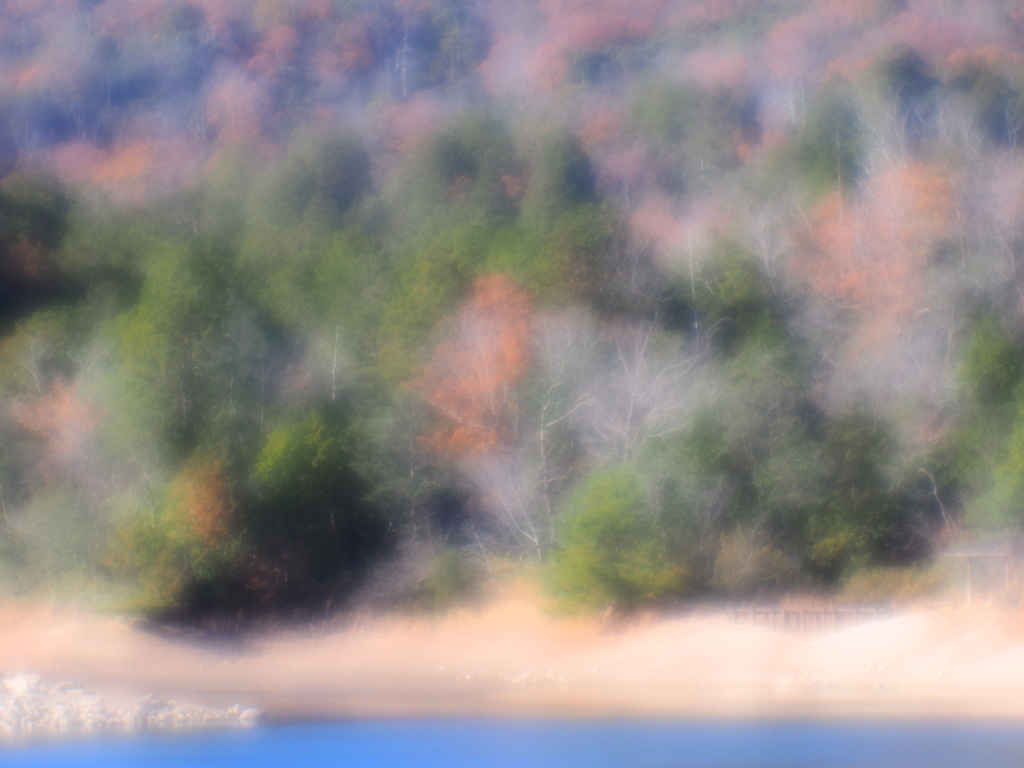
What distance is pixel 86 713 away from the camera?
23109 mm

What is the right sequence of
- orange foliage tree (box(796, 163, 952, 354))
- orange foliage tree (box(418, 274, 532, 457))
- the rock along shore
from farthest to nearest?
1. orange foliage tree (box(796, 163, 952, 354))
2. orange foliage tree (box(418, 274, 532, 457))
3. the rock along shore

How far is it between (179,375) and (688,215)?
861 inches

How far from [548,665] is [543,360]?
1117 cm

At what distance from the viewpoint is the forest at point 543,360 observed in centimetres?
3681

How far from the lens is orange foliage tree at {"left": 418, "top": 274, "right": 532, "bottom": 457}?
39.5 metres

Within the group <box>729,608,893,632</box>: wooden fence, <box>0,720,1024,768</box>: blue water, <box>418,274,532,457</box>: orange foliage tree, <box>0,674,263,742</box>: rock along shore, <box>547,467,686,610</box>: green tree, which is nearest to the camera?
<box>0,720,1024,768</box>: blue water

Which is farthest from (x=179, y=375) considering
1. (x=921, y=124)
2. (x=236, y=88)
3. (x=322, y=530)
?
(x=236, y=88)

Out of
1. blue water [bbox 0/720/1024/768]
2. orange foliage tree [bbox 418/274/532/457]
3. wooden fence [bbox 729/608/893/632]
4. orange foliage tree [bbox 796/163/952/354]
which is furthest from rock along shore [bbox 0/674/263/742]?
orange foliage tree [bbox 796/163/952/354]

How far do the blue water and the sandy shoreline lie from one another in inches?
87.6

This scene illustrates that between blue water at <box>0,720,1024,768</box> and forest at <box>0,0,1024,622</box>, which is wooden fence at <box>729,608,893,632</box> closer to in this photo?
forest at <box>0,0,1024,622</box>

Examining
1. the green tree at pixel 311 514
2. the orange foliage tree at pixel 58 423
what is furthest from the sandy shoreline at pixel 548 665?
the orange foliage tree at pixel 58 423

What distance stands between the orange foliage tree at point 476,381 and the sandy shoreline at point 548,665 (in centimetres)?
602

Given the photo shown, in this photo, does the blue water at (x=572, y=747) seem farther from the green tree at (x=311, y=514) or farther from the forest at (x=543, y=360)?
the green tree at (x=311, y=514)

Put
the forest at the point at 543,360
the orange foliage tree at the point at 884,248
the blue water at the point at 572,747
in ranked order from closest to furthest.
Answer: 1. the blue water at the point at 572,747
2. the forest at the point at 543,360
3. the orange foliage tree at the point at 884,248
